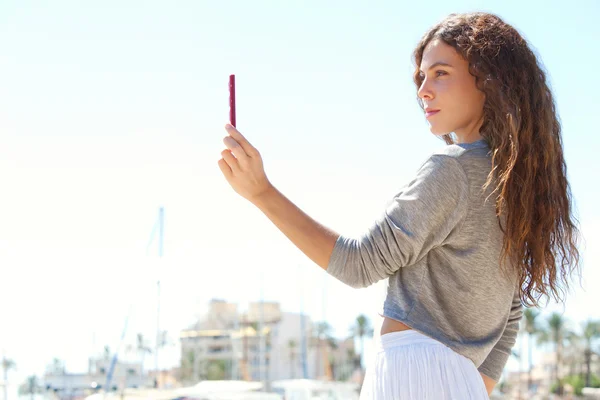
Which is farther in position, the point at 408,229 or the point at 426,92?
the point at 426,92

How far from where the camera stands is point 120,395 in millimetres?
26891

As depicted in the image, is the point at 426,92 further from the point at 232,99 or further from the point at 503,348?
the point at 503,348

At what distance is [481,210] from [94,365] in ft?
141

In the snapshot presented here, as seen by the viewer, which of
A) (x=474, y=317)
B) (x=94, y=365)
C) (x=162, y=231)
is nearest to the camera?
(x=474, y=317)

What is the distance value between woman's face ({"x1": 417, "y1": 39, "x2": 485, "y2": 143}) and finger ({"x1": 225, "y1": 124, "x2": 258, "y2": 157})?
1.68 ft

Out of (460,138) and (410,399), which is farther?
(460,138)

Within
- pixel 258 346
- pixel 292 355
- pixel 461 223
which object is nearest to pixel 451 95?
pixel 461 223

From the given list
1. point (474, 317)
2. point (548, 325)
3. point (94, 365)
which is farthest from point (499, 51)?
point (548, 325)

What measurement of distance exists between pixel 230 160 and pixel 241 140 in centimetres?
6

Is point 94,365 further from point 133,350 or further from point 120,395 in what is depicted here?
point 120,395

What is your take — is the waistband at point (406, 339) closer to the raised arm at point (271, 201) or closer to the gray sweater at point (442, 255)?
the gray sweater at point (442, 255)

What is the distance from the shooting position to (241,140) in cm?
198

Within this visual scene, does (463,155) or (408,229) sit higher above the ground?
(463,155)

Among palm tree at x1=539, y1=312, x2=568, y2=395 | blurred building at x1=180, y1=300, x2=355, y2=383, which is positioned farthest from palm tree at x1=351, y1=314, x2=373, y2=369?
palm tree at x1=539, y1=312, x2=568, y2=395
